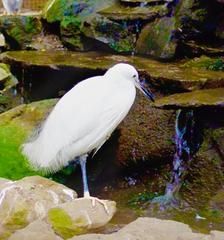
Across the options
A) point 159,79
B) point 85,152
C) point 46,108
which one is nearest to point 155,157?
point 159,79

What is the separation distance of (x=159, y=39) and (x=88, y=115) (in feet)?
11.1

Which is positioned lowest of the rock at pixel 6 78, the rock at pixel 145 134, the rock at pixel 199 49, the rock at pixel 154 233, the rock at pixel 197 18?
the rock at pixel 6 78

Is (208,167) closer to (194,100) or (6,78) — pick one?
(194,100)

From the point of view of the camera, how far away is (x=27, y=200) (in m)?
4.86

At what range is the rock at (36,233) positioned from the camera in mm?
4543

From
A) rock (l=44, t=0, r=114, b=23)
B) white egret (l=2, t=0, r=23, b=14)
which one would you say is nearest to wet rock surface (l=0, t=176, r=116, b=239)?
rock (l=44, t=0, r=114, b=23)

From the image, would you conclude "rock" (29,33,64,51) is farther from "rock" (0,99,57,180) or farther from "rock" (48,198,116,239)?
"rock" (48,198,116,239)

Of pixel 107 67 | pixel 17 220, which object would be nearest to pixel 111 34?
pixel 107 67

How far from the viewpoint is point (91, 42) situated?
8867mm

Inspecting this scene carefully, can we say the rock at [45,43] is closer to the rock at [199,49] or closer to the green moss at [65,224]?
the rock at [199,49]

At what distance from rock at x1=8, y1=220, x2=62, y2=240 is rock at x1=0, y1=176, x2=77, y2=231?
0.13 metres

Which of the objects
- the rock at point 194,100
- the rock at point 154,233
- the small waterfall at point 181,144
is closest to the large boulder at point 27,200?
the rock at point 154,233

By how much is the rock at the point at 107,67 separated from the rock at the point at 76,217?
242 cm

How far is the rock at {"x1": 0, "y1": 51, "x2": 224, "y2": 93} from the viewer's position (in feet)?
22.8
